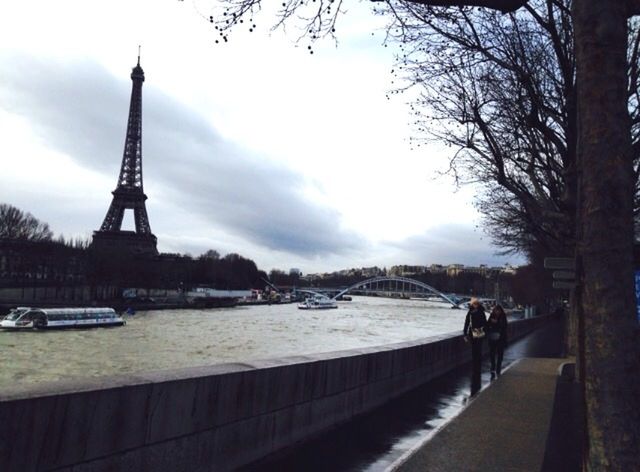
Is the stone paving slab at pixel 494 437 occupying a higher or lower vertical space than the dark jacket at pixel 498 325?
lower

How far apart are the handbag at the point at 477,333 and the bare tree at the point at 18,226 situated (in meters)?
91.8

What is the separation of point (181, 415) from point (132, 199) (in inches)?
4884

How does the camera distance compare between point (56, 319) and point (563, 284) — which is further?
point (56, 319)

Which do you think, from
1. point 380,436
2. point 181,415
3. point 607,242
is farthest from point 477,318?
point 607,242

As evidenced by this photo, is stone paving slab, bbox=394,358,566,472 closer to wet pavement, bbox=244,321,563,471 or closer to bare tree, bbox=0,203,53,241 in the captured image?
wet pavement, bbox=244,321,563,471

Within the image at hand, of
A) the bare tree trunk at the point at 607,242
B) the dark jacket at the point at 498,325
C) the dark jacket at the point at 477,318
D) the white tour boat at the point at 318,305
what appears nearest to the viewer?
the bare tree trunk at the point at 607,242

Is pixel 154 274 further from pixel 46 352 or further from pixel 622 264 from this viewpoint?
pixel 622 264

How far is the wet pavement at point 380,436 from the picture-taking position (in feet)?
22.3

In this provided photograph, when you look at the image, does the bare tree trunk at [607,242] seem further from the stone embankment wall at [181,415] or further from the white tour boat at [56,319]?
the white tour boat at [56,319]

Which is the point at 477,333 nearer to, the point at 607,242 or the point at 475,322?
the point at 475,322

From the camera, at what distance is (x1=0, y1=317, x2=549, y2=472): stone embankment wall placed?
415 centimetres

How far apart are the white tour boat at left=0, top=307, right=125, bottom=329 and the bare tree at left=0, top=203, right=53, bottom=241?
33416 mm

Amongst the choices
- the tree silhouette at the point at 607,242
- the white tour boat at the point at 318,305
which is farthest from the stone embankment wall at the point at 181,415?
the white tour boat at the point at 318,305

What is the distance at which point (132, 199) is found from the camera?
124188mm
